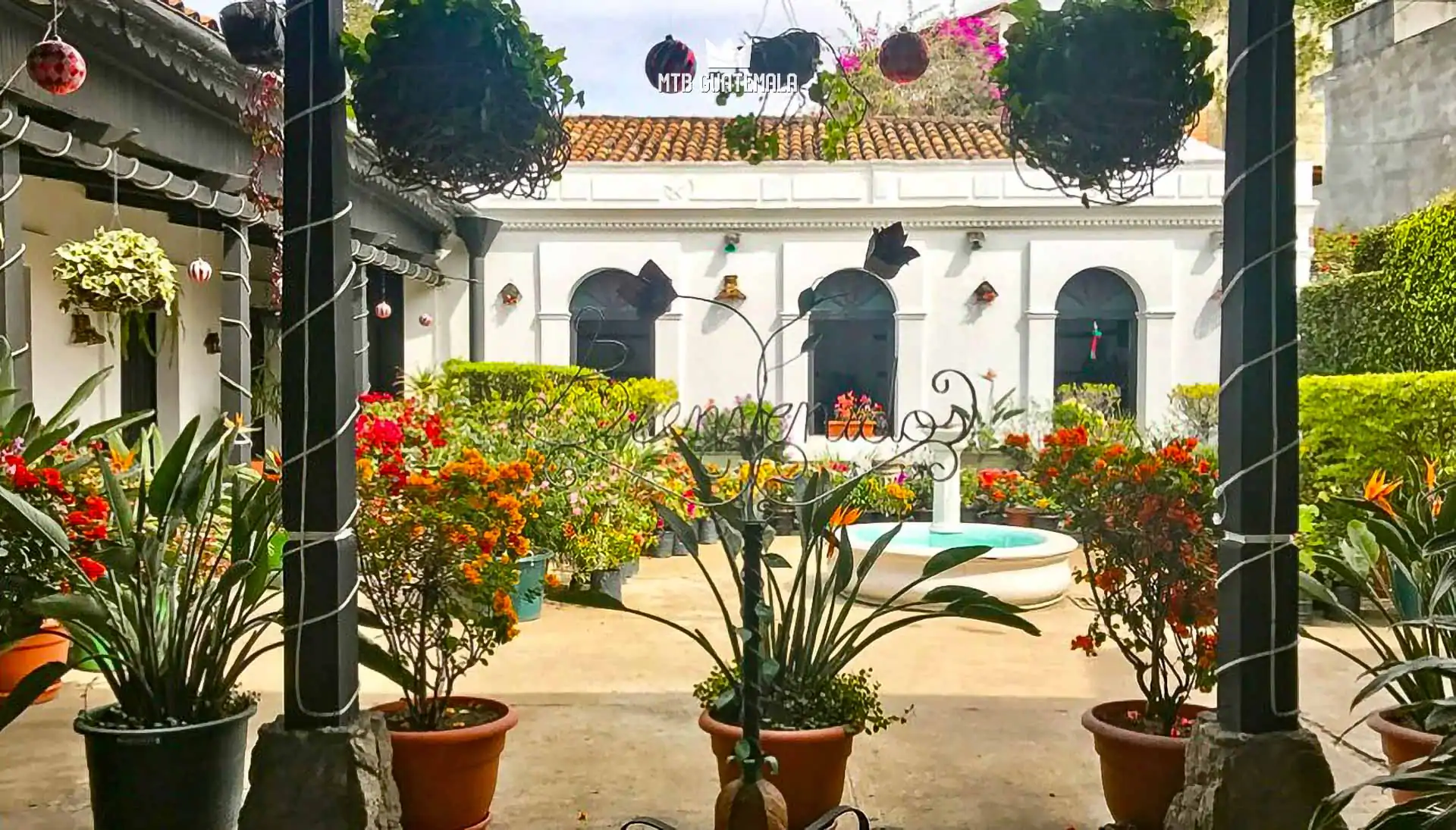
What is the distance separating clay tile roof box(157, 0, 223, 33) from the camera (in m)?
5.42

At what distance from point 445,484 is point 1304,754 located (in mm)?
2133

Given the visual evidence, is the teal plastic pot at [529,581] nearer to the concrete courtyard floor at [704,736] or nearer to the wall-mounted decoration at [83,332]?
the concrete courtyard floor at [704,736]

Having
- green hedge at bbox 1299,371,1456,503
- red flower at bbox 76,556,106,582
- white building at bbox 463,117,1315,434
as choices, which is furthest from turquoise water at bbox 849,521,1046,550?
red flower at bbox 76,556,106,582

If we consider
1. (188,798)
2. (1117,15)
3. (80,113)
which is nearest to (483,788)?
(188,798)

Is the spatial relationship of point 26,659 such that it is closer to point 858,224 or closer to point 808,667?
point 808,667

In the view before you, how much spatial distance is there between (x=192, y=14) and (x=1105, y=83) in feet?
Answer: 17.0

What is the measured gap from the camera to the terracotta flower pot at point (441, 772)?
2.94 metres

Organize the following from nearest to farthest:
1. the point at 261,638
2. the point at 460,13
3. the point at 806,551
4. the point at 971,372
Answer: the point at 460,13 < the point at 806,551 < the point at 261,638 < the point at 971,372

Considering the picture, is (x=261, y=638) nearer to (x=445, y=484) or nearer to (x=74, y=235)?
(x=445, y=484)

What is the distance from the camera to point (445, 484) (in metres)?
3.13

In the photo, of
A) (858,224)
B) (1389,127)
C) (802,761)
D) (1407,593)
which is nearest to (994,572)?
(1407,593)

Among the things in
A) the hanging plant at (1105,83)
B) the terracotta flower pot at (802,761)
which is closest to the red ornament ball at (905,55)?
the hanging plant at (1105,83)

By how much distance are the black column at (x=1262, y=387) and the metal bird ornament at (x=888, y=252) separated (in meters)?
0.79

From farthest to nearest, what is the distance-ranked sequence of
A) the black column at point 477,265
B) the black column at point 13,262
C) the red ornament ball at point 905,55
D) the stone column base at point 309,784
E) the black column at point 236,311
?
1. the black column at point 477,265
2. the black column at point 236,311
3. the black column at point 13,262
4. the red ornament ball at point 905,55
5. the stone column base at point 309,784
